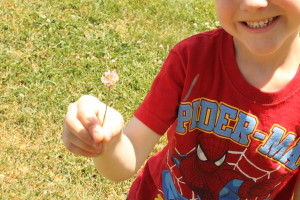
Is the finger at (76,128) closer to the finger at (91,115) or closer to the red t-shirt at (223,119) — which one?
the finger at (91,115)

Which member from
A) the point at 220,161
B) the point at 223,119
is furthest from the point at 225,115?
the point at 220,161

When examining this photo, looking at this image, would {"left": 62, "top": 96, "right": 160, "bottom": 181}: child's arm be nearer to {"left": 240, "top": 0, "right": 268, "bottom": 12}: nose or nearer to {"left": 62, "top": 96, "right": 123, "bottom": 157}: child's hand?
{"left": 62, "top": 96, "right": 123, "bottom": 157}: child's hand

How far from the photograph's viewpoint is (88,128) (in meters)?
1.08

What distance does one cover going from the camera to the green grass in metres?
2.64

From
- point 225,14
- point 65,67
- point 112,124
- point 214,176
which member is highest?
point 225,14

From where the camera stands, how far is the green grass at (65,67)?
2.64 metres

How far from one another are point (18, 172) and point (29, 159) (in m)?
0.11

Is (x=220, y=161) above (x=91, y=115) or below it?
below

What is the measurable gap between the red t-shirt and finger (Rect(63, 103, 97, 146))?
0.31m

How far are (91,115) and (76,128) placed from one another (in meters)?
0.05

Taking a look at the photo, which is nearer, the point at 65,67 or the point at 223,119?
the point at 223,119

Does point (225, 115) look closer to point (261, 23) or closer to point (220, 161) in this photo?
point (220, 161)

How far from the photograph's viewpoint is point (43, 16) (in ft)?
12.6

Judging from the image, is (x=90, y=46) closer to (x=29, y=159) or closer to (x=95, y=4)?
(x=95, y=4)
